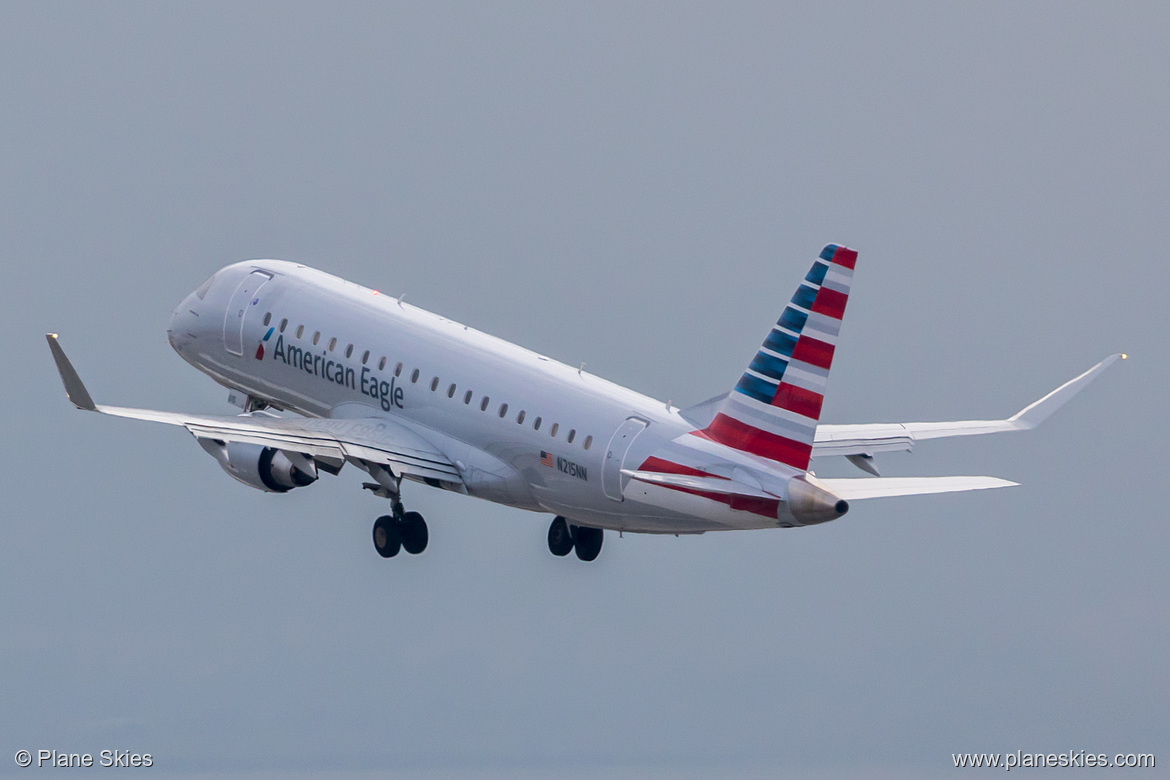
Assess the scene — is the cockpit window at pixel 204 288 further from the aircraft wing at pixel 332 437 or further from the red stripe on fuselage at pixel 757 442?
the red stripe on fuselage at pixel 757 442

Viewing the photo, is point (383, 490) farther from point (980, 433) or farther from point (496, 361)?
point (980, 433)

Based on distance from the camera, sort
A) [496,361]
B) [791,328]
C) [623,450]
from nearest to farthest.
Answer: [791,328]
[623,450]
[496,361]

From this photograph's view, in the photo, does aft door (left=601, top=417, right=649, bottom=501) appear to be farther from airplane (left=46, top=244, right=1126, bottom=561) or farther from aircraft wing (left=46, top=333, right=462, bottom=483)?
aircraft wing (left=46, top=333, right=462, bottom=483)

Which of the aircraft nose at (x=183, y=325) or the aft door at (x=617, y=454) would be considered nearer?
the aft door at (x=617, y=454)

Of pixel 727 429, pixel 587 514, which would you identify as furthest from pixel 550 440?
pixel 727 429

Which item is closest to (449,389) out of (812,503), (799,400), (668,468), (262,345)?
(262,345)

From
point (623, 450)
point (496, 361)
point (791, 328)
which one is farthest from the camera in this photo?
point (496, 361)

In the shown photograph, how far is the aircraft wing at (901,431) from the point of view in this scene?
62.6m

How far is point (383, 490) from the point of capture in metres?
63.2

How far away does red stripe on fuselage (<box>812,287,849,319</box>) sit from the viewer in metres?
52.9

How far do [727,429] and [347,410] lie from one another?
13773 millimetres

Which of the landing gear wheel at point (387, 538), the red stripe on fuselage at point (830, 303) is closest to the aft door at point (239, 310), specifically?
the landing gear wheel at point (387, 538)

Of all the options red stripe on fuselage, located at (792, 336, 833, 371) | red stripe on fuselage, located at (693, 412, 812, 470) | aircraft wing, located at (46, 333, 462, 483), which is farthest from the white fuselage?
red stripe on fuselage, located at (792, 336, 833, 371)

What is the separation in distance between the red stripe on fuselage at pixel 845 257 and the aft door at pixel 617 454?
7.54 metres
